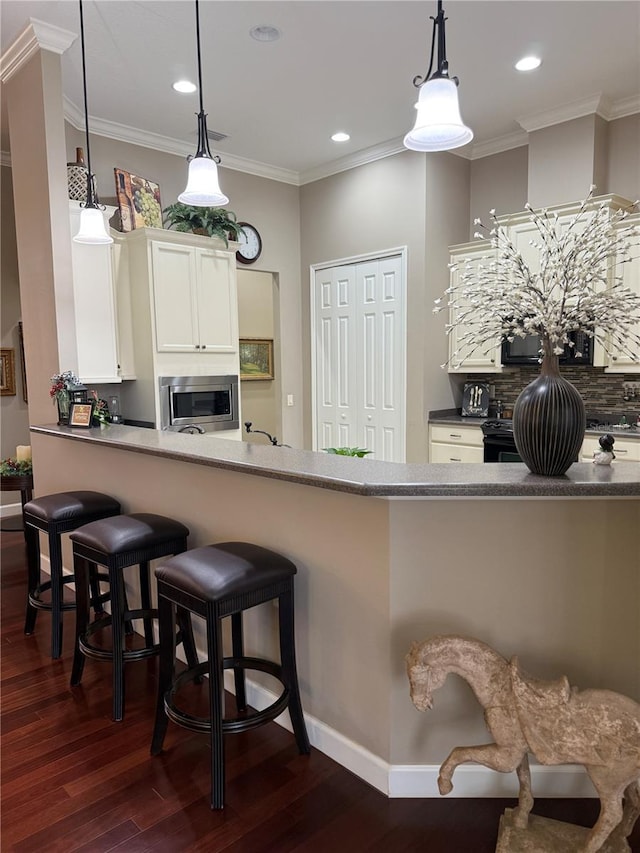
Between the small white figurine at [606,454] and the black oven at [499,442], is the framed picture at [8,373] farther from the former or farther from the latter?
the small white figurine at [606,454]

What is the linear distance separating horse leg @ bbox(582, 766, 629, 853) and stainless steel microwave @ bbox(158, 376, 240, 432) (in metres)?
3.43

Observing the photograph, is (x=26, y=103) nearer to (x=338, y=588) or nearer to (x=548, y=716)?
(x=338, y=588)

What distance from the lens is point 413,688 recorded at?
1.68 meters

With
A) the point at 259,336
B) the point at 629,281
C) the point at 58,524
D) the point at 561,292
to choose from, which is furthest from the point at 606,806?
the point at 259,336

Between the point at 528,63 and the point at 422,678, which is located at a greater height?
the point at 528,63

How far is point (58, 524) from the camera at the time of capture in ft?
9.18

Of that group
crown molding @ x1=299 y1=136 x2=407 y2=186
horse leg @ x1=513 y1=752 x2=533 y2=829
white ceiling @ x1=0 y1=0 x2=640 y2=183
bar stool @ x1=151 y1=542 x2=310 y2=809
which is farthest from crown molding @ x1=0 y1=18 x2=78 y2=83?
horse leg @ x1=513 y1=752 x2=533 y2=829

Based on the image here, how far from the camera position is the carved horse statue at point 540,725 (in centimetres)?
151

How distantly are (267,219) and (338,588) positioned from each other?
4.50 meters

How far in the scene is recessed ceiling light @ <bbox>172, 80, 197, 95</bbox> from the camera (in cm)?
383

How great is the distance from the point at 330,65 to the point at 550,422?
3.05 m

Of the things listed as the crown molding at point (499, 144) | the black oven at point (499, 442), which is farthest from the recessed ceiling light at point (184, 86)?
the black oven at point (499, 442)

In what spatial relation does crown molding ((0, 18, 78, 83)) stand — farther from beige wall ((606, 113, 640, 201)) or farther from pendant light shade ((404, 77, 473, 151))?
beige wall ((606, 113, 640, 201))

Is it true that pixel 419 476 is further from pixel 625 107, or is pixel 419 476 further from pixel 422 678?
pixel 625 107
